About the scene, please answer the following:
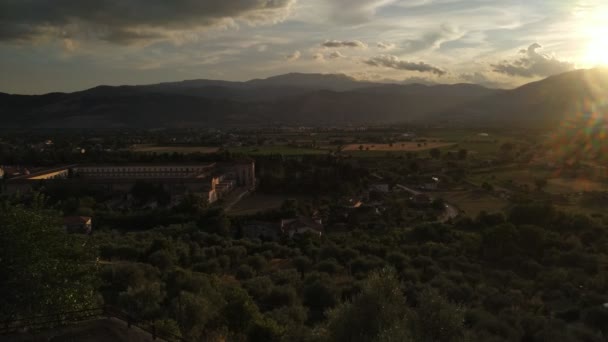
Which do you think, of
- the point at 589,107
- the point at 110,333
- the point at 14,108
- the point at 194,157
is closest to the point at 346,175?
the point at 194,157

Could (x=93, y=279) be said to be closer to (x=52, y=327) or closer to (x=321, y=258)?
(x=52, y=327)

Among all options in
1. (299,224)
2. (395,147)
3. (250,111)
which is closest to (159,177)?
(299,224)

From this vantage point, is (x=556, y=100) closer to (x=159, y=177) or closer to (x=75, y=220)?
(x=159, y=177)

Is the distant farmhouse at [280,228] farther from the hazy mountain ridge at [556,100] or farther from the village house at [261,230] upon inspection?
the hazy mountain ridge at [556,100]

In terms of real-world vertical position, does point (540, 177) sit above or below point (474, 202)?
above

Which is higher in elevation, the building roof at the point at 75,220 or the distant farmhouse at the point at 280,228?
the building roof at the point at 75,220

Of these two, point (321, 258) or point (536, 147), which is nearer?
point (321, 258)

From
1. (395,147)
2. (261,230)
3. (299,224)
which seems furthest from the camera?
(395,147)

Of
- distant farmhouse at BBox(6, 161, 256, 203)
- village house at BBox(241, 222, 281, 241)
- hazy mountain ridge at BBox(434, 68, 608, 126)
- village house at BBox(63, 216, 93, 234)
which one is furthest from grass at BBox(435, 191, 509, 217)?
hazy mountain ridge at BBox(434, 68, 608, 126)

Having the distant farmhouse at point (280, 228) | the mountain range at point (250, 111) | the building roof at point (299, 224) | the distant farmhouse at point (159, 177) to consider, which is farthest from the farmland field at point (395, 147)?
the mountain range at point (250, 111)
